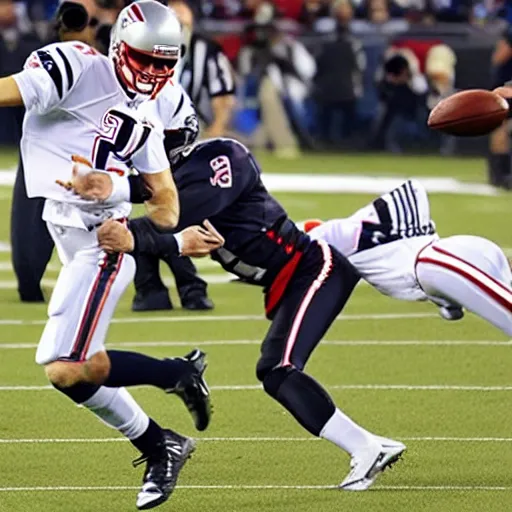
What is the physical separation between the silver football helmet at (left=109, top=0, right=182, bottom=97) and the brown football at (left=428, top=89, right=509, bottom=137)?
113cm

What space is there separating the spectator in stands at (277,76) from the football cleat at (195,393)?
1281cm

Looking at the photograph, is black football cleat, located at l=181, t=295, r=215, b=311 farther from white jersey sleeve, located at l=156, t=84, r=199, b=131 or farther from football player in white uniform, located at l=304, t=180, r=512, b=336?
white jersey sleeve, located at l=156, t=84, r=199, b=131

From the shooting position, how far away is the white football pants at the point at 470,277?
5.84 m

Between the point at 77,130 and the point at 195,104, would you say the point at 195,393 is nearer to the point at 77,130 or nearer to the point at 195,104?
the point at 77,130

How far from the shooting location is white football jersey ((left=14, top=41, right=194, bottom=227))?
5422mm

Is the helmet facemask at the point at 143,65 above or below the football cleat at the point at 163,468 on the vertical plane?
above

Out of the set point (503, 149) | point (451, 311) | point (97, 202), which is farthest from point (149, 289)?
point (503, 149)

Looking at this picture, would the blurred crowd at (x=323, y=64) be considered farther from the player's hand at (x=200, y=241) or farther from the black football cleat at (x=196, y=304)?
the player's hand at (x=200, y=241)

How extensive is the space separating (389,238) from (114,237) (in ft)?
5.23

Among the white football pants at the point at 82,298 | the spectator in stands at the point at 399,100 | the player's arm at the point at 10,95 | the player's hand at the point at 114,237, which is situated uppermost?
the player's arm at the point at 10,95

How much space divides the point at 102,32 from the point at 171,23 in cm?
404

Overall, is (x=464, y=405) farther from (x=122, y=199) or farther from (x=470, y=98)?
(x=122, y=199)

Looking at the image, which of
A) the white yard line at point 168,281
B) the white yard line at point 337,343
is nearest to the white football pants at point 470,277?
the white yard line at point 337,343

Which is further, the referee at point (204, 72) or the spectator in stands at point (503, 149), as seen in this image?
the spectator in stands at point (503, 149)
